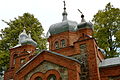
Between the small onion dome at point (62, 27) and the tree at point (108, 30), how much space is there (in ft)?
9.06

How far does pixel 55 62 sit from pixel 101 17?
9.54 metres

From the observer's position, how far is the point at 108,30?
798 inches

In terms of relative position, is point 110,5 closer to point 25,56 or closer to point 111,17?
point 111,17

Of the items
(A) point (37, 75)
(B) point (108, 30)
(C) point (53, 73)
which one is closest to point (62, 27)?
(B) point (108, 30)

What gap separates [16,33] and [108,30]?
39.4 ft

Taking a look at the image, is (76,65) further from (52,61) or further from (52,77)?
(52,77)

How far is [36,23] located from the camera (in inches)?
1086

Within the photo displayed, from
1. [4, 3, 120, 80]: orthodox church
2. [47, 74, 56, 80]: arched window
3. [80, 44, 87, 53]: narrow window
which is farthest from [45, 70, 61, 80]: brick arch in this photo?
[80, 44, 87, 53]: narrow window

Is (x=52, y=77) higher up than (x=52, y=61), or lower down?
lower down

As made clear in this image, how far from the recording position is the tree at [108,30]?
19703 mm

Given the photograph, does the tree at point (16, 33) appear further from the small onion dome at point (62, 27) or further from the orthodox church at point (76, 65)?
the orthodox church at point (76, 65)

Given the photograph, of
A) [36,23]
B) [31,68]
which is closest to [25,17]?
[36,23]

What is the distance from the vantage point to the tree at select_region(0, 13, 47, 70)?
24141 millimetres

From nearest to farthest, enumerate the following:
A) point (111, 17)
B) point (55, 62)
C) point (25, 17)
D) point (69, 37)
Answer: point (55, 62) < point (69, 37) < point (111, 17) < point (25, 17)
